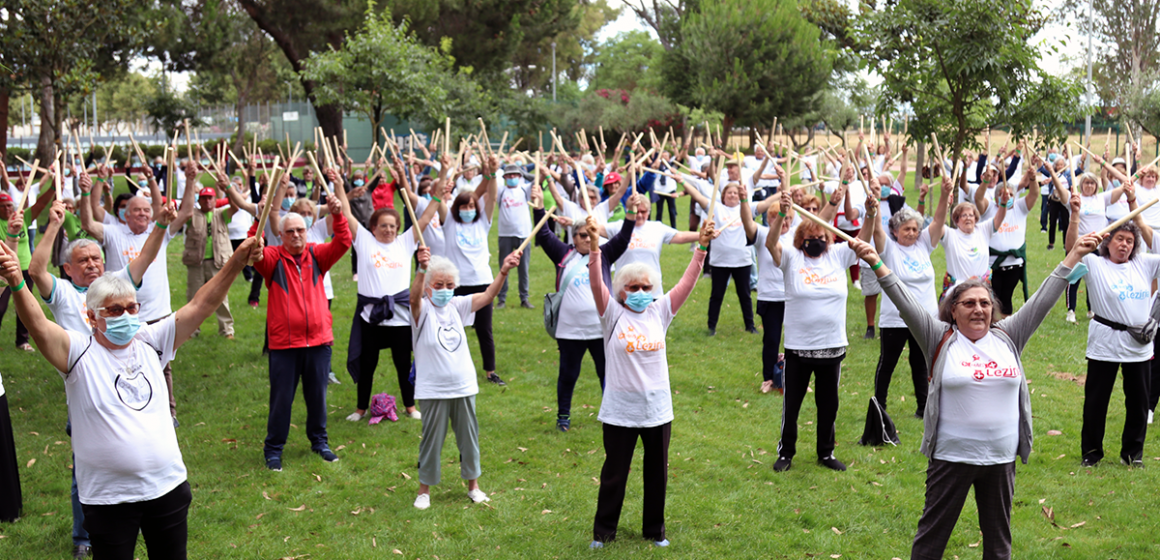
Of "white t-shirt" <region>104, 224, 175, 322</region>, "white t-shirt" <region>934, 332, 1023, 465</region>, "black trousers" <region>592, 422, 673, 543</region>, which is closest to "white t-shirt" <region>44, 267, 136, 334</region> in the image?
"white t-shirt" <region>104, 224, 175, 322</region>

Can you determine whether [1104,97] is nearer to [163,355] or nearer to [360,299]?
[360,299]

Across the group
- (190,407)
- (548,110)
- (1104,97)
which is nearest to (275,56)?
(548,110)

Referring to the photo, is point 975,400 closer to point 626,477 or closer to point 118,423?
point 626,477

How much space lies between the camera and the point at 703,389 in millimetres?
10398

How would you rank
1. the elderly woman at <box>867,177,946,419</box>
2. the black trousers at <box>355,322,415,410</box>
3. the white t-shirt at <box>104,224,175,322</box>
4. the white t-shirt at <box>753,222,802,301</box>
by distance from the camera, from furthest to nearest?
the white t-shirt at <box>753,222,802,301</box> < the black trousers at <box>355,322,415,410</box> < the white t-shirt at <box>104,224,175,322</box> < the elderly woman at <box>867,177,946,419</box>

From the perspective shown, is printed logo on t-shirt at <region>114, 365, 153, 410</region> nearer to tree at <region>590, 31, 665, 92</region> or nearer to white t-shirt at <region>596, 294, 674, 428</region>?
white t-shirt at <region>596, 294, 674, 428</region>

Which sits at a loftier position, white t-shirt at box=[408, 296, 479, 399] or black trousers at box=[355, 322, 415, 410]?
white t-shirt at box=[408, 296, 479, 399]

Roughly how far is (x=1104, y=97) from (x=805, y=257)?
33339 mm

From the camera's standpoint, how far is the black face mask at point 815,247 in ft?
25.5

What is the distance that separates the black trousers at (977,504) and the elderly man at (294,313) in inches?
188

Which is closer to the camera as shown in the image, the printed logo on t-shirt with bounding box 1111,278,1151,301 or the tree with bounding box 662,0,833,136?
the printed logo on t-shirt with bounding box 1111,278,1151,301

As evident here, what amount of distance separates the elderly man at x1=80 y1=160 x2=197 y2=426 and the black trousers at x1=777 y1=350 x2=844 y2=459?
5416mm

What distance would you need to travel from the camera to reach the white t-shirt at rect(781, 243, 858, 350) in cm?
759

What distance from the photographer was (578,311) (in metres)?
8.55
